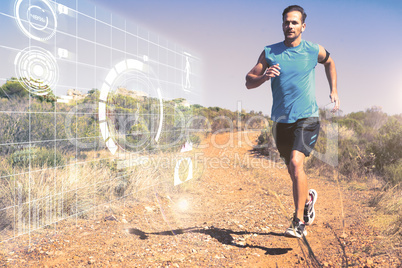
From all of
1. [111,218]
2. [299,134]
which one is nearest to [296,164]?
[299,134]

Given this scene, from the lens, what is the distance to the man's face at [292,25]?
281 centimetres

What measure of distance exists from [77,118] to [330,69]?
3090 mm

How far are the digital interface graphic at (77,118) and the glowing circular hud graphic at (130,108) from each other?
0.05 feet

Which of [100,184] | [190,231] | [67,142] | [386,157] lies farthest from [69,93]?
[386,157]

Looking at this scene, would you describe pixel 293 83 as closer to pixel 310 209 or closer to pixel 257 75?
pixel 257 75

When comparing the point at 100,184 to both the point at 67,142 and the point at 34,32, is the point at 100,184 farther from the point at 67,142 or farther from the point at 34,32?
the point at 34,32

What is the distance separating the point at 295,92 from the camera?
114 inches

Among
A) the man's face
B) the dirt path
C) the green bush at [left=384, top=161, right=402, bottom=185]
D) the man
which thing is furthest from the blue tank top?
the green bush at [left=384, top=161, right=402, bottom=185]

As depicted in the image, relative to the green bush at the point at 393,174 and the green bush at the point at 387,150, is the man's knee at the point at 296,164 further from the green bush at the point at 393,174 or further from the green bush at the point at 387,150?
the green bush at the point at 387,150

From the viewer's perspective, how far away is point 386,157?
688 cm

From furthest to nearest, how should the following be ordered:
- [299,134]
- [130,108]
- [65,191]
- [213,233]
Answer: [130,108], [65,191], [213,233], [299,134]

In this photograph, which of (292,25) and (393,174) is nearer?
(292,25)

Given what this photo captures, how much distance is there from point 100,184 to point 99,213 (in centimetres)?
39

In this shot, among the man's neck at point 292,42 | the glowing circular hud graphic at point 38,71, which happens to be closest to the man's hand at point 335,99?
the man's neck at point 292,42
